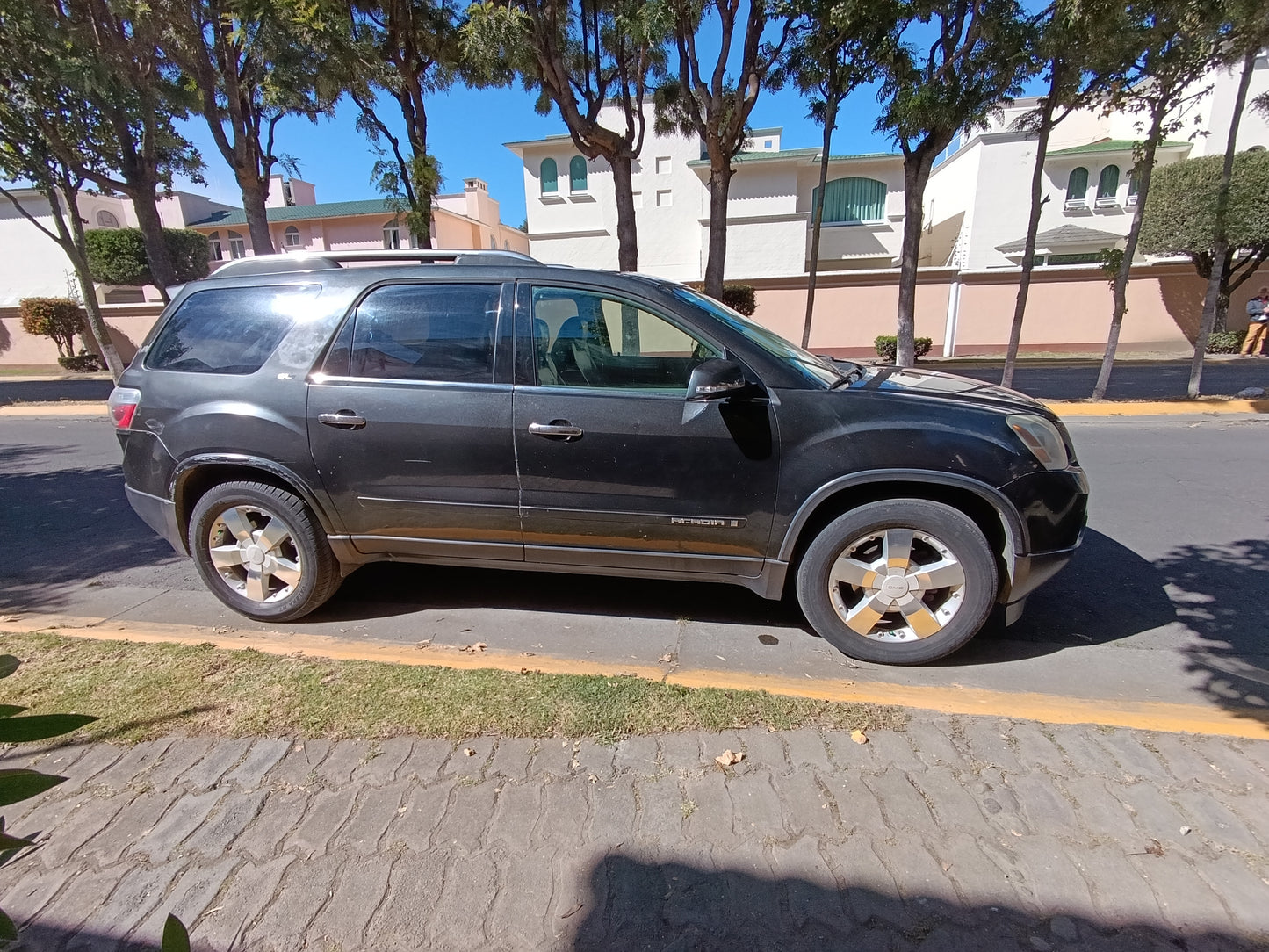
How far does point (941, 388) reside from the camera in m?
3.24

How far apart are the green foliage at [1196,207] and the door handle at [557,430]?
2081cm

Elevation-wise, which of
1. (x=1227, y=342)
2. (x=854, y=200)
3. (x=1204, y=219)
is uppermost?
(x=854, y=200)

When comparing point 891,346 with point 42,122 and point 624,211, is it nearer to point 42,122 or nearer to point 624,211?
point 624,211

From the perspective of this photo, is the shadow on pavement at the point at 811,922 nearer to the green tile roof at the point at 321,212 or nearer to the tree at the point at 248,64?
the tree at the point at 248,64

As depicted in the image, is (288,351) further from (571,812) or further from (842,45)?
(842,45)

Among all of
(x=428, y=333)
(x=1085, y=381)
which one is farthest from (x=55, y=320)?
(x=1085, y=381)

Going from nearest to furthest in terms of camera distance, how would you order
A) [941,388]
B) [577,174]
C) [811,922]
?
1. [811,922]
2. [941,388]
3. [577,174]

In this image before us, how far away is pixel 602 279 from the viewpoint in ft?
10.6

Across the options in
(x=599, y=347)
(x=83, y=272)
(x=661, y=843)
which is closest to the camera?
(x=661, y=843)

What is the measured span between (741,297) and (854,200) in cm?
1274

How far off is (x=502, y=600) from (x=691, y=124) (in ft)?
44.9

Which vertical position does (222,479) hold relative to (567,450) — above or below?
below

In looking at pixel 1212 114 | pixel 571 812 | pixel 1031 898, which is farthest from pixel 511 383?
pixel 1212 114

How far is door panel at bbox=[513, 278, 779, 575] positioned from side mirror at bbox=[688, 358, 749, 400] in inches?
5.5
